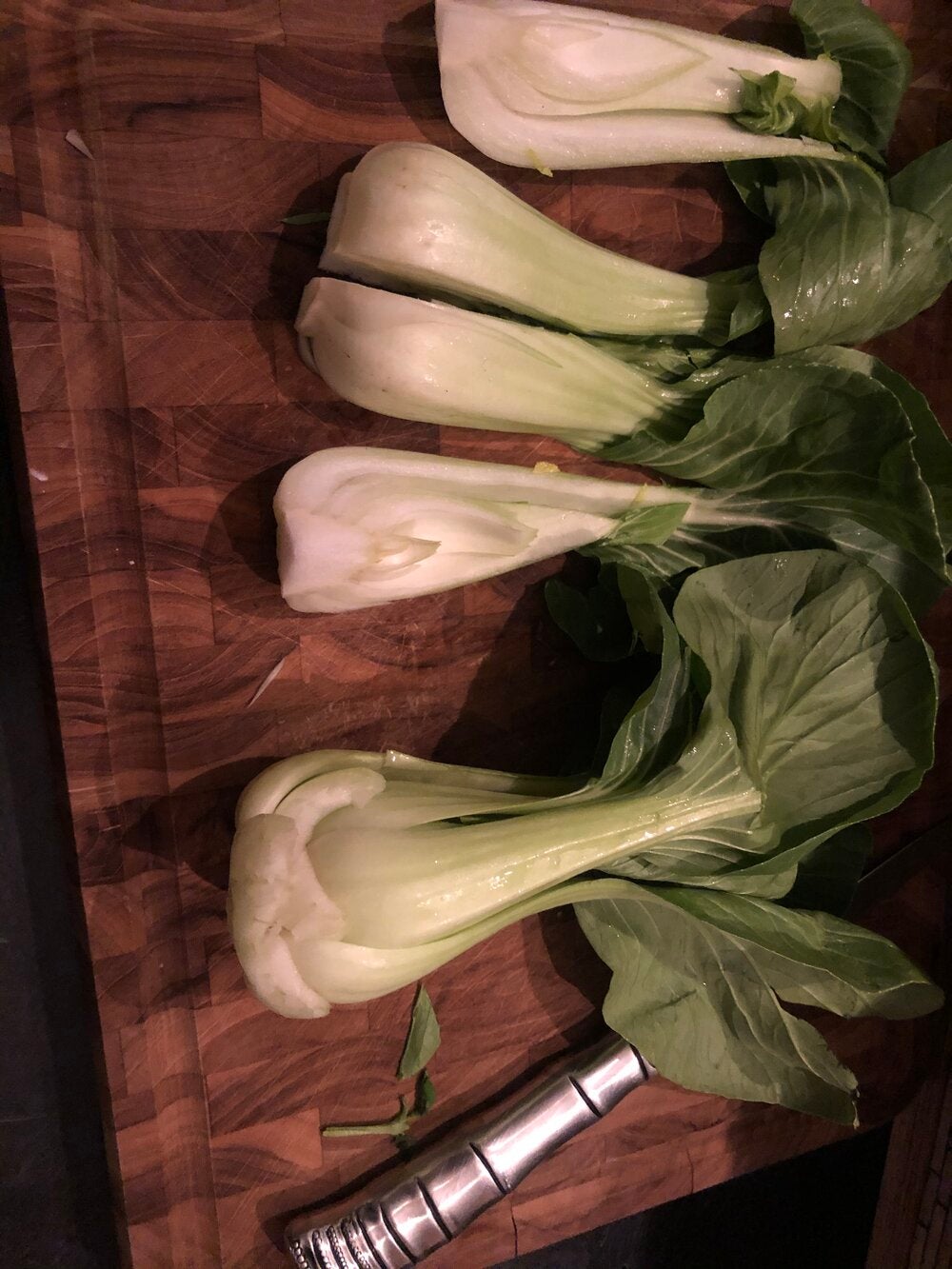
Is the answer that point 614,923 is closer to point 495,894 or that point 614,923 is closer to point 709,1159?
point 495,894

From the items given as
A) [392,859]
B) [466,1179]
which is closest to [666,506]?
[392,859]

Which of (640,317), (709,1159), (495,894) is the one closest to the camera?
(495,894)

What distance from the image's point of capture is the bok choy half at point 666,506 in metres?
1.10

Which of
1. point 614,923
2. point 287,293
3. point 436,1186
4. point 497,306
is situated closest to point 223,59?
point 287,293

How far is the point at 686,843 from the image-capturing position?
47.1 inches

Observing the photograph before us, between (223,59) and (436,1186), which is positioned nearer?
(223,59)

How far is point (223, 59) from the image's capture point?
44.1 inches

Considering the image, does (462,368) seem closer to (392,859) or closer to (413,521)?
(413,521)

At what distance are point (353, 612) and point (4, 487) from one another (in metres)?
0.53

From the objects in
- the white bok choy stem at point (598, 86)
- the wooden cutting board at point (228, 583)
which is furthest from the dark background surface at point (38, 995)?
the white bok choy stem at point (598, 86)

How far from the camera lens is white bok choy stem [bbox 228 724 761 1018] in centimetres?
105

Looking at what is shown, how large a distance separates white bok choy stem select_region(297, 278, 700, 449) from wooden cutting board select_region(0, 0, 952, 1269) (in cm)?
9

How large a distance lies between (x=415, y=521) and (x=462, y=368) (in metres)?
0.20

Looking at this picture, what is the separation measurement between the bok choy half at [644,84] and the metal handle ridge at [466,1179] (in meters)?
1.27
